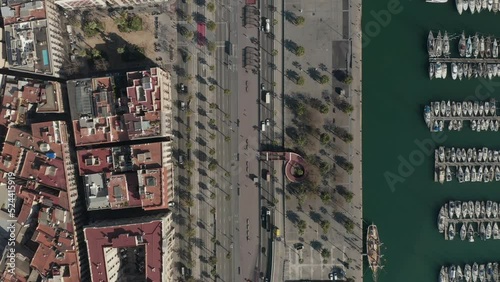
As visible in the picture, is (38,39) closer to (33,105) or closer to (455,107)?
(33,105)

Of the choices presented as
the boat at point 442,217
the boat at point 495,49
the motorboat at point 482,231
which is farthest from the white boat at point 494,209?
the boat at point 495,49

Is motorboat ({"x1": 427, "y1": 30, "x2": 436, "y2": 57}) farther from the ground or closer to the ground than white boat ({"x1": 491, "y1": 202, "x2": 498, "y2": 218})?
farther from the ground

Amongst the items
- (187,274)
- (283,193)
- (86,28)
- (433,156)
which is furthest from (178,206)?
(433,156)

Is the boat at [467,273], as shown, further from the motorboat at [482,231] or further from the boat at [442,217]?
the boat at [442,217]

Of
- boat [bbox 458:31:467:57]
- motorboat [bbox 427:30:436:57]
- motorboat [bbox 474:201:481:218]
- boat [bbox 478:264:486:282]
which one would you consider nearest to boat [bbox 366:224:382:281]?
boat [bbox 478:264:486:282]

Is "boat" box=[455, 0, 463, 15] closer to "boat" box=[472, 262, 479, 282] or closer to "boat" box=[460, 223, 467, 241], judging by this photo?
"boat" box=[460, 223, 467, 241]
